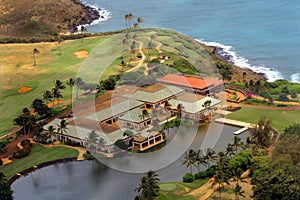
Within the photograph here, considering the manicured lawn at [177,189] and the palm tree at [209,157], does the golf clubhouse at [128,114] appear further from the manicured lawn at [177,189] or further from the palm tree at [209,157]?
the manicured lawn at [177,189]

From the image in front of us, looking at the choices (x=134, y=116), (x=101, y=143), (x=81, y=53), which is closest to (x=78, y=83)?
(x=134, y=116)

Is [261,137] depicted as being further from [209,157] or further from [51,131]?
[51,131]

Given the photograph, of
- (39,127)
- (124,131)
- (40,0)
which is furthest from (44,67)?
(40,0)

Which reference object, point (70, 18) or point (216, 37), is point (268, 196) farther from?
point (70, 18)

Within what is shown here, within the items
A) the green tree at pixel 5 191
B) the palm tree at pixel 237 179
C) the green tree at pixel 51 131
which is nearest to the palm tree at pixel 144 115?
the green tree at pixel 51 131

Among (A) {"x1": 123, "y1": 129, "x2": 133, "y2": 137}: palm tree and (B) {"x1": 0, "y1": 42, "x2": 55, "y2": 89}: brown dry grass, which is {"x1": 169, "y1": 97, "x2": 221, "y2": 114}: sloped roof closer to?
(A) {"x1": 123, "y1": 129, "x2": 133, "y2": 137}: palm tree

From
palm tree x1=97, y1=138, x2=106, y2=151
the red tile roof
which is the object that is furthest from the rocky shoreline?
palm tree x1=97, y1=138, x2=106, y2=151
